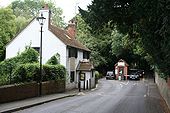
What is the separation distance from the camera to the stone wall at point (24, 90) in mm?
21719

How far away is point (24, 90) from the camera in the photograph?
25109 mm

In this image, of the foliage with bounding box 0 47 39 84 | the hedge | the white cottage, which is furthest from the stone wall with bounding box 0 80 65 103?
the white cottage

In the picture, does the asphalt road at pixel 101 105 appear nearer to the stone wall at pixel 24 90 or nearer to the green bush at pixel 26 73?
the stone wall at pixel 24 90

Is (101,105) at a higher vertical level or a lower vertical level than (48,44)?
lower

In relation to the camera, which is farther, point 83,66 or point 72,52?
point 83,66

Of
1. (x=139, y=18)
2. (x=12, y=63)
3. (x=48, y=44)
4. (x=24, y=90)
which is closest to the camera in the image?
(x=139, y=18)

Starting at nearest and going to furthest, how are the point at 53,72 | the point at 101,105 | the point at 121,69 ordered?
the point at 101,105 → the point at 53,72 → the point at 121,69

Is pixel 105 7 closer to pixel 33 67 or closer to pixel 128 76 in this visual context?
pixel 33 67

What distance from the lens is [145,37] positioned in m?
16.8

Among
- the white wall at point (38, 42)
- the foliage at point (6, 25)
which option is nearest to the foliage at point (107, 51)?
the foliage at point (6, 25)

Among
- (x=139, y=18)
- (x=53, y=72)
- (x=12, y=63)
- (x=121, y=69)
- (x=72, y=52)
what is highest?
(x=72, y=52)

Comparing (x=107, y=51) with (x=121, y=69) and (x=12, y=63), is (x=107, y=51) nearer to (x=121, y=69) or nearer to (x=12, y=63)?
(x=121, y=69)

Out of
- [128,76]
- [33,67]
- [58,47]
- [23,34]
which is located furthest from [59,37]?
[128,76]

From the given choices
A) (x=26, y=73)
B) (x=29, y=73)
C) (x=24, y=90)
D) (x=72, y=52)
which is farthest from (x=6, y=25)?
(x=24, y=90)
